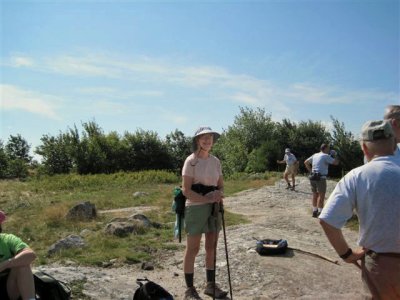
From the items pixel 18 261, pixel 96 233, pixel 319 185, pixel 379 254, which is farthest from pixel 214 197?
pixel 319 185

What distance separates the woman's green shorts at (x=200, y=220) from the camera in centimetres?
570

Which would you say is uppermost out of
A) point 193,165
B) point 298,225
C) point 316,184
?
point 193,165

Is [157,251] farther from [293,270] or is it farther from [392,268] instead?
[392,268]

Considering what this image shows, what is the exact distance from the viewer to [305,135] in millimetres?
43594

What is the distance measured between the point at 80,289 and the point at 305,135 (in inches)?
1560

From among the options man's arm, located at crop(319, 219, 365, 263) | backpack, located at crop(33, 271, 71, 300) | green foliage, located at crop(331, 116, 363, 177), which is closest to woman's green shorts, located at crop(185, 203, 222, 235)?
backpack, located at crop(33, 271, 71, 300)

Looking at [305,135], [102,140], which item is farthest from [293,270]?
[102,140]

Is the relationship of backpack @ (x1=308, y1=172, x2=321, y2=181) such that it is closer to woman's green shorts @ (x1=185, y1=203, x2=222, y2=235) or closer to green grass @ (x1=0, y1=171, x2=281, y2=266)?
green grass @ (x1=0, y1=171, x2=281, y2=266)

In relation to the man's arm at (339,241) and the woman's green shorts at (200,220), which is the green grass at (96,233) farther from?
the man's arm at (339,241)

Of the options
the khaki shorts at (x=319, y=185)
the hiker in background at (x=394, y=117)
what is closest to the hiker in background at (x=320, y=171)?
the khaki shorts at (x=319, y=185)

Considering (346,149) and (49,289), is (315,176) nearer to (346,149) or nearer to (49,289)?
(49,289)

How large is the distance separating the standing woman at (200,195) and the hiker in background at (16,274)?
74.7 inches

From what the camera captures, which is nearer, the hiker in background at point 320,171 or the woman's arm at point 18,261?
the woman's arm at point 18,261

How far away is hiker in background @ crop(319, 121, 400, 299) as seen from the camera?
9.38ft
